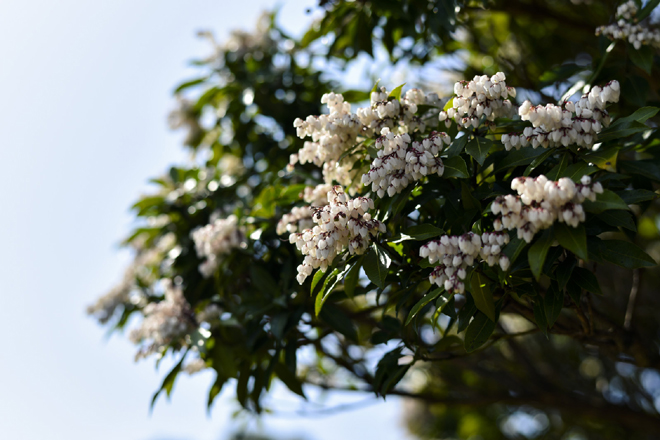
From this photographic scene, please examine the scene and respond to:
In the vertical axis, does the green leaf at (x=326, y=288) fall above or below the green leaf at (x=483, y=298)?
above

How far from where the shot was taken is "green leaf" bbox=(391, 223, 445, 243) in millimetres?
2222

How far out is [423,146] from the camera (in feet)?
7.70

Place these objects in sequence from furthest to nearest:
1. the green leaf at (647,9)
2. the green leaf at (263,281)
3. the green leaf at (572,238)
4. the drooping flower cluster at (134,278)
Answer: the drooping flower cluster at (134,278)
the green leaf at (263,281)
the green leaf at (647,9)
the green leaf at (572,238)

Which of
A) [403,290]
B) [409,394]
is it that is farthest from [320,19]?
[409,394]

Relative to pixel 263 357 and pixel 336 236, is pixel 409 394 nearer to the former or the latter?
pixel 263 357

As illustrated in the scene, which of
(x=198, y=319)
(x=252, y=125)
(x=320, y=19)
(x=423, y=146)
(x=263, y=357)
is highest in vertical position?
(x=320, y=19)

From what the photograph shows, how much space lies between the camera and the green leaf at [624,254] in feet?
6.79

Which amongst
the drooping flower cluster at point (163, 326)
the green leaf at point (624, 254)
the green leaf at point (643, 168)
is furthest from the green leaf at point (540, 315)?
the drooping flower cluster at point (163, 326)

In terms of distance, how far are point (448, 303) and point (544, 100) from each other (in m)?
2.46

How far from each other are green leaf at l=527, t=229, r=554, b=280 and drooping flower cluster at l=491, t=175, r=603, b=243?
32 millimetres

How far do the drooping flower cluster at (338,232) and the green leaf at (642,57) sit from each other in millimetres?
1856

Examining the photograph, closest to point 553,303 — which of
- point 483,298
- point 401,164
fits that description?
point 483,298

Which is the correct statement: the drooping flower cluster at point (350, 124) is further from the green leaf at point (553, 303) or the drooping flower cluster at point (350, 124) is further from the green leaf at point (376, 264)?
the green leaf at point (553, 303)

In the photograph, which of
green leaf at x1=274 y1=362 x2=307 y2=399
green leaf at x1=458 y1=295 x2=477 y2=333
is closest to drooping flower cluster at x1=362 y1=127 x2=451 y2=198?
green leaf at x1=458 y1=295 x2=477 y2=333
